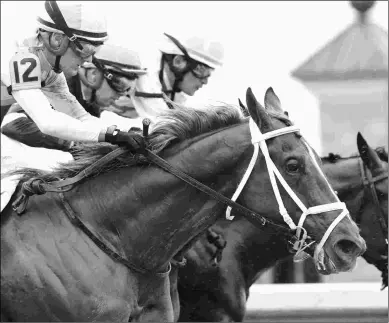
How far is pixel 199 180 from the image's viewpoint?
562cm

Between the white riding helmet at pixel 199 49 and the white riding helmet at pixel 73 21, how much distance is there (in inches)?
71.1

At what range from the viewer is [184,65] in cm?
774

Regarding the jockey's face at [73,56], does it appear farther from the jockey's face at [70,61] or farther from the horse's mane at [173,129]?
the horse's mane at [173,129]

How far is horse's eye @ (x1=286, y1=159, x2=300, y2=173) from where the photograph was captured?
5.54 metres

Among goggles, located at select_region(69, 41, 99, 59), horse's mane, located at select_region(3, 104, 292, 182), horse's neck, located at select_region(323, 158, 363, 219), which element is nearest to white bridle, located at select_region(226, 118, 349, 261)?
horse's mane, located at select_region(3, 104, 292, 182)

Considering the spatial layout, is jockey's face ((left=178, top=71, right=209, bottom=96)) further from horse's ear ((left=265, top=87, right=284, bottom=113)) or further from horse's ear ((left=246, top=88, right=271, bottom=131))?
horse's ear ((left=246, top=88, right=271, bottom=131))

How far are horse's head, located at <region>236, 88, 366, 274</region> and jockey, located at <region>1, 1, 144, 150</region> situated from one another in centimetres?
50

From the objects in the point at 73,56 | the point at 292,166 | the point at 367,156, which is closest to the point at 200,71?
the point at 367,156

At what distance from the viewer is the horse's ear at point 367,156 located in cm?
729

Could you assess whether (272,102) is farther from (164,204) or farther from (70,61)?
(70,61)

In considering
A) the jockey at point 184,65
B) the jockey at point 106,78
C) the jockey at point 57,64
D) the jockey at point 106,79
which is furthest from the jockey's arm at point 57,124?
the jockey at point 184,65

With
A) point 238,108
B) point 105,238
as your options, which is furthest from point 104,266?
point 238,108

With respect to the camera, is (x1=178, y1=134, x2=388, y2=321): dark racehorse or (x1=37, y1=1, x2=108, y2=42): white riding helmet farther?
(x1=178, y1=134, x2=388, y2=321): dark racehorse

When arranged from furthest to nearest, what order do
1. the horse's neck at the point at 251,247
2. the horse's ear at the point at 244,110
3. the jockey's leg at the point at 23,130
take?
the horse's neck at the point at 251,247 < the jockey's leg at the point at 23,130 < the horse's ear at the point at 244,110
